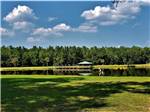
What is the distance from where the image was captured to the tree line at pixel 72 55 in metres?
142

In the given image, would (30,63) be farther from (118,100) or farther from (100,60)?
(118,100)

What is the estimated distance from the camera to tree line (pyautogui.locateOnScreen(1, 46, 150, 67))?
466 feet

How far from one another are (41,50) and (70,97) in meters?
140

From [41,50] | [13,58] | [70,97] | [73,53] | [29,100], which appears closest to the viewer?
[29,100]

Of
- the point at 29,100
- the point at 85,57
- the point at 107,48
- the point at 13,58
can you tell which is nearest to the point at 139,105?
the point at 29,100

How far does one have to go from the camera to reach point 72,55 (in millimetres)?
144250

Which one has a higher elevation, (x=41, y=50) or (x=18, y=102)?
(x=41, y=50)

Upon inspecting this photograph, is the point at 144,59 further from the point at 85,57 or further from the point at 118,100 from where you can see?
the point at 118,100

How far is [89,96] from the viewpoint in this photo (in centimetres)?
1547

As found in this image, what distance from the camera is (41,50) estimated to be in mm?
153875

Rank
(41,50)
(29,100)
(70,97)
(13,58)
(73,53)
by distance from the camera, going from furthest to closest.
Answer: (41,50), (73,53), (13,58), (70,97), (29,100)

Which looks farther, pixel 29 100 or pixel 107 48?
pixel 107 48

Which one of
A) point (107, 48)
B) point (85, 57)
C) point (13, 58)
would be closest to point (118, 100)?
point (13, 58)

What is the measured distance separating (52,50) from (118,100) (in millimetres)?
140544
